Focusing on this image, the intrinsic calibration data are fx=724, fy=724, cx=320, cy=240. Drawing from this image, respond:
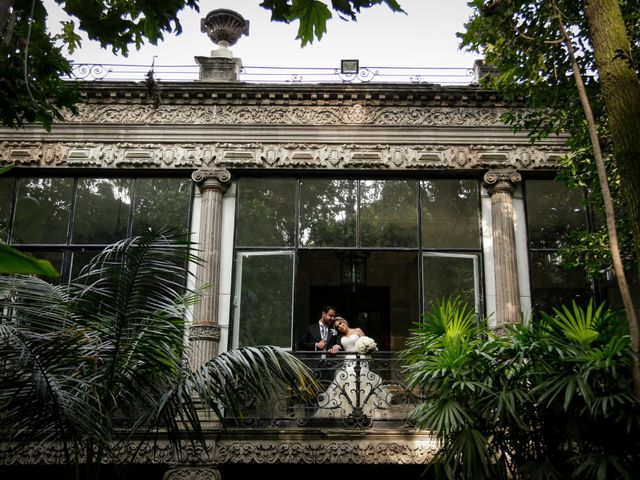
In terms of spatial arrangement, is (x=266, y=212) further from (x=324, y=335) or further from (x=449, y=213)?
(x=449, y=213)

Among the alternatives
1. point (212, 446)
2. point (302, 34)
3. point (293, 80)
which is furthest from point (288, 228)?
point (302, 34)

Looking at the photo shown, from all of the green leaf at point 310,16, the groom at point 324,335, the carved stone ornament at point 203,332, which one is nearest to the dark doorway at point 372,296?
the groom at point 324,335

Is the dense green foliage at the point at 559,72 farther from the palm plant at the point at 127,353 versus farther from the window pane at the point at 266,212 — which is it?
the palm plant at the point at 127,353

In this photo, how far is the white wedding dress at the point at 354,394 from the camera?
1057 cm

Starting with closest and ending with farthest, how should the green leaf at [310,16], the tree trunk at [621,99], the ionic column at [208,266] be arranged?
1. the green leaf at [310,16]
2. the tree trunk at [621,99]
3. the ionic column at [208,266]

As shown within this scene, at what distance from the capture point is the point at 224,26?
44.5 ft

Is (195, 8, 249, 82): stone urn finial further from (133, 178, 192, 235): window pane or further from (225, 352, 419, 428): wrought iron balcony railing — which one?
(225, 352, 419, 428): wrought iron balcony railing

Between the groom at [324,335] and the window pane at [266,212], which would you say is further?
the window pane at [266,212]

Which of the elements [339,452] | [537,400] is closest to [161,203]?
[339,452]

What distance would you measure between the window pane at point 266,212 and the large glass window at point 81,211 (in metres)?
0.98

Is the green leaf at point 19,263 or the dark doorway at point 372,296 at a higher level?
the dark doorway at point 372,296

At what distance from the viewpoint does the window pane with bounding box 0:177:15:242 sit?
12.5 metres

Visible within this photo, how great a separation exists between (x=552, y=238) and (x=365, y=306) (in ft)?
22.6

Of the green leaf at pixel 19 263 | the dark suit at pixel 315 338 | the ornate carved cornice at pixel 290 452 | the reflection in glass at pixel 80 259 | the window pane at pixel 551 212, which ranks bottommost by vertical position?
the ornate carved cornice at pixel 290 452
